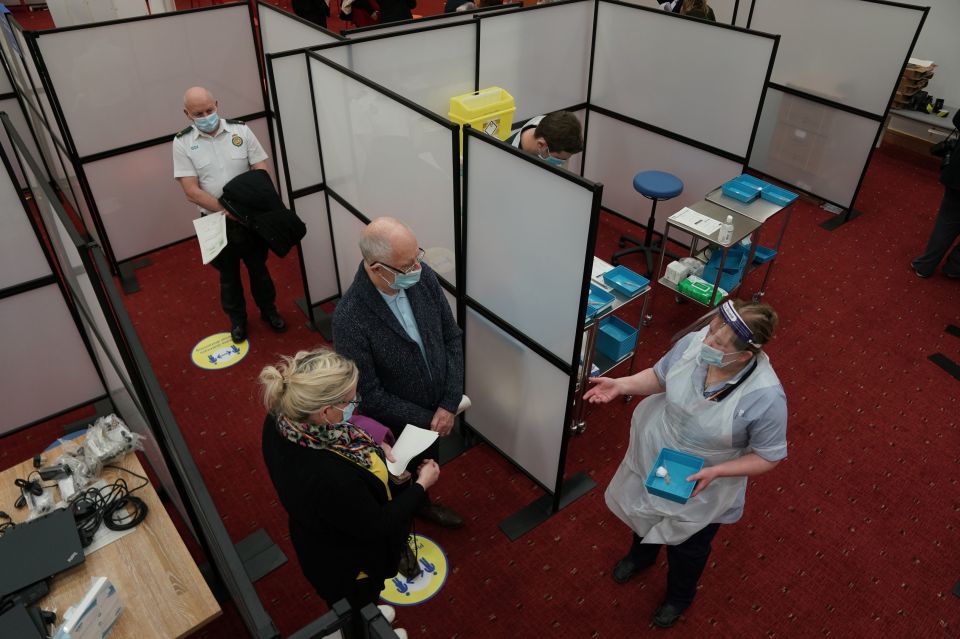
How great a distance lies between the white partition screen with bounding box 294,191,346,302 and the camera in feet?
12.4

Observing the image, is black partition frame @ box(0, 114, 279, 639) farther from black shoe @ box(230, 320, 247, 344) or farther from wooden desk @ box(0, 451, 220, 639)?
black shoe @ box(230, 320, 247, 344)

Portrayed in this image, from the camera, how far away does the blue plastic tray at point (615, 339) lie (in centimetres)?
340

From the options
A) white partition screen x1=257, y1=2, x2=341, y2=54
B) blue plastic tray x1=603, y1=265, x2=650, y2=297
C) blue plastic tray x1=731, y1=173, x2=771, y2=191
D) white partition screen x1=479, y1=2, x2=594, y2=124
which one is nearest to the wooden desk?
blue plastic tray x1=603, y1=265, x2=650, y2=297

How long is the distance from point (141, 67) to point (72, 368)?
7.04 feet

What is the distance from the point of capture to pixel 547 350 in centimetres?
270

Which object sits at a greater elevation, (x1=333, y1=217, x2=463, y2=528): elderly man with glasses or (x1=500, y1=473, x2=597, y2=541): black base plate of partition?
(x1=333, y1=217, x2=463, y2=528): elderly man with glasses

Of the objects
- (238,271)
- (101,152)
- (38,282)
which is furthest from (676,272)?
(101,152)

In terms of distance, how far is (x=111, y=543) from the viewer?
212cm

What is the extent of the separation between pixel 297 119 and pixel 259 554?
6.97 feet

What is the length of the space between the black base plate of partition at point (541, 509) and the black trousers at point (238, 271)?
208 cm

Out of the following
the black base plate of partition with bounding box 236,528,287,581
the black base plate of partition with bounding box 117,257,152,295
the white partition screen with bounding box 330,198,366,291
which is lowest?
the black base plate of partition with bounding box 236,528,287,581

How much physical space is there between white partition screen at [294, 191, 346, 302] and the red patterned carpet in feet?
1.08

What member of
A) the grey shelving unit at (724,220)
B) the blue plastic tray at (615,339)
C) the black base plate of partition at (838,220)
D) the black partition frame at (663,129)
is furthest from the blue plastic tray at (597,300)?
the black base plate of partition at (838,220)

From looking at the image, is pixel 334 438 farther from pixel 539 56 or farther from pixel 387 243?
pixel 539 56
